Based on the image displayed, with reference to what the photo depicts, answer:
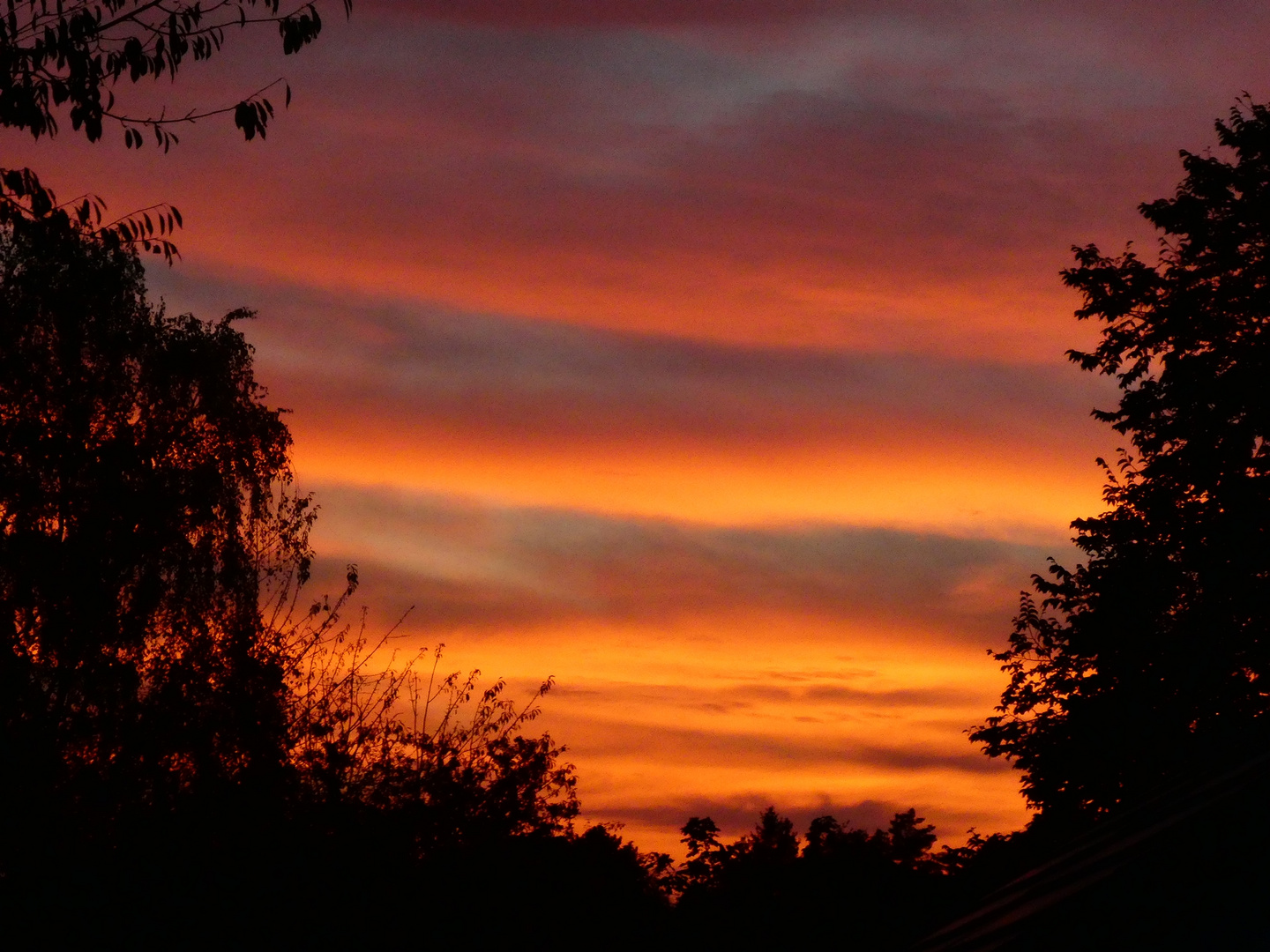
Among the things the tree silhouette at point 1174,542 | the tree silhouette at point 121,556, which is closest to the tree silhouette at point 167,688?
the tree silhouette at point 121,556

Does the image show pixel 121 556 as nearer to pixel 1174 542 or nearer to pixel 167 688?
pixel 167 688

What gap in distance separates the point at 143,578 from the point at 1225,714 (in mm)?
23769

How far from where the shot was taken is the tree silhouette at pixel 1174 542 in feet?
94.1

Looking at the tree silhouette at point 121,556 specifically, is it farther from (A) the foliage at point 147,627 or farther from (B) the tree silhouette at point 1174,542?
(B) the tree silhouette at point 1174,542

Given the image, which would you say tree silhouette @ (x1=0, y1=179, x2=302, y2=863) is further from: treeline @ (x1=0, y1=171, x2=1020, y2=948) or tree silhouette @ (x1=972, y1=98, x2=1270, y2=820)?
tree silhouette @ (x1=972, y1=98, x2=1270, y2=820)

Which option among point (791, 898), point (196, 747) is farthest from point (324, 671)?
point (791, 898)

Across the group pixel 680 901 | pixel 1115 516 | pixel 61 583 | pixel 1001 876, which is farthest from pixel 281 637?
pixel 1115 516

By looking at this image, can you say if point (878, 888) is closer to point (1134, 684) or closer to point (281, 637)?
point (1134, 684)

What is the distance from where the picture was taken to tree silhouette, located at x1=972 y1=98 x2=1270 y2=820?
2867 centimetres

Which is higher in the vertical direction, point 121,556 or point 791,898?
point 121,556

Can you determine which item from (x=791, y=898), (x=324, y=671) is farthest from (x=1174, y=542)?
(x=324, y=671)

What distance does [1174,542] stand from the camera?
29.9 m

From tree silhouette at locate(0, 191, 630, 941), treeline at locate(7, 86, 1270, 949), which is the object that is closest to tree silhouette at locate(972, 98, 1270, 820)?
treeline at locate(7, 86, 1270, 949)

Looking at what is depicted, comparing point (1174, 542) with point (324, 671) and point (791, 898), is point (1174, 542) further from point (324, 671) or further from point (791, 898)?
point (324, 671)
